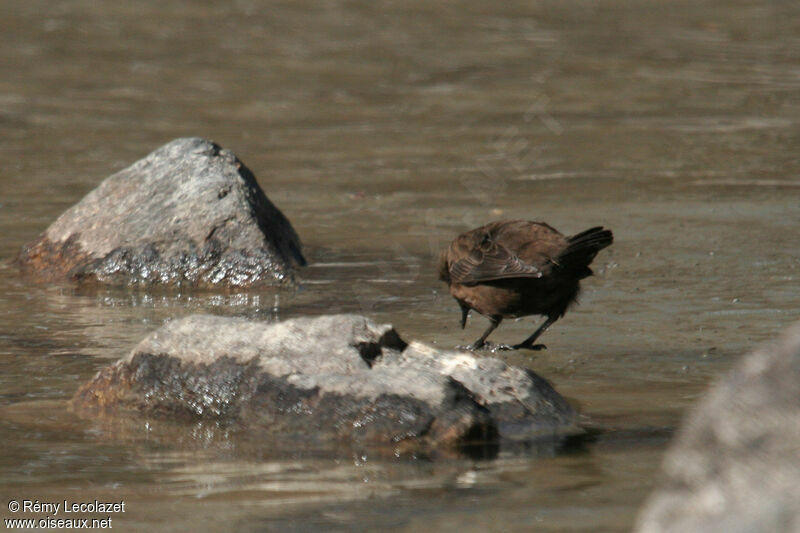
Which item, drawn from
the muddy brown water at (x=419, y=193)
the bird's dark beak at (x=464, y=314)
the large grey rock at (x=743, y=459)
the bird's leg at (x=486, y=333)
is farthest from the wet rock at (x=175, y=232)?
the large grey rock at (x=743, y=459)

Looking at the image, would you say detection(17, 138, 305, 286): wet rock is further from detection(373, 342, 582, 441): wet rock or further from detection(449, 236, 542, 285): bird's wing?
detection(373, 342, 582, 441): wet rock

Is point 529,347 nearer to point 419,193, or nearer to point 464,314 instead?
point 464,314

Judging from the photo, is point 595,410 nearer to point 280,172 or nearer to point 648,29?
point 280,172

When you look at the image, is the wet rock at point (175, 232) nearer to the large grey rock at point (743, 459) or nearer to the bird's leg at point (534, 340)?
the bird's leg at point (534, 340)

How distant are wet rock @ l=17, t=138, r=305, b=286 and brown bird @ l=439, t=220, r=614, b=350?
75.0 inches

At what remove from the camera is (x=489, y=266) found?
22.9 ft

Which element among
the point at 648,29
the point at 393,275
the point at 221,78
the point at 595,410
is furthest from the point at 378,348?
the point at 648,29

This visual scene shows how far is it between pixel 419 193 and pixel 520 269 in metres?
4.69

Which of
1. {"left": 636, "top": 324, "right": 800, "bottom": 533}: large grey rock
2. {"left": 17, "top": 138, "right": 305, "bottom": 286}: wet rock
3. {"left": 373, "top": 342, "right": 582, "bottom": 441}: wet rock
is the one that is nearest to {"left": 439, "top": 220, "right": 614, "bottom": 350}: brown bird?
{"left": 373, "top": 342, "right": 582, "bottom": 441}: wet rock

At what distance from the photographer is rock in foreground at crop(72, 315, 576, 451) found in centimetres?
511

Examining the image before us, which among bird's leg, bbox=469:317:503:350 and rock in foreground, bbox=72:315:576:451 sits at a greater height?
rock in foreground, bbox=72:315:576:451

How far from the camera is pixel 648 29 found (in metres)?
19.4

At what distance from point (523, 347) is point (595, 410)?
142 cm

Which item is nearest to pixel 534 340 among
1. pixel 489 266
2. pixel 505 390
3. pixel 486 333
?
pixel 486 333
